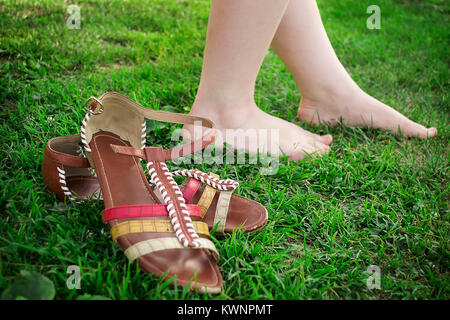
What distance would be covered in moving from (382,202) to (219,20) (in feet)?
2.97

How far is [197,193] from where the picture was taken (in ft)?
3.72

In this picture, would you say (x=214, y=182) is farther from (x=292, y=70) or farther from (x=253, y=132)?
(x=292, y=70)

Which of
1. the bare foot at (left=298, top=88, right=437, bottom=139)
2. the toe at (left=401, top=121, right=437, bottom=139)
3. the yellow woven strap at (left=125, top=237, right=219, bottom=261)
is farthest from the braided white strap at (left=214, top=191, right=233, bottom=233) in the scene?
the toe at (left=401, top=121, right=437, bottom=139)

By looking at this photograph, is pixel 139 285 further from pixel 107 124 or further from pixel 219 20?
pixel 219 20

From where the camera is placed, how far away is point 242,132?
154 cm

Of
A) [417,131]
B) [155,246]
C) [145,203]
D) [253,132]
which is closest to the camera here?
[155,246]

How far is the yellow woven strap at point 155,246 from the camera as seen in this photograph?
33.4 inches

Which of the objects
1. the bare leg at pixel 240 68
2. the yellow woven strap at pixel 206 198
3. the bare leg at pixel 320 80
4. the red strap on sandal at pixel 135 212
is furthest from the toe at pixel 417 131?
the red strap on sandal at pixel 135 212

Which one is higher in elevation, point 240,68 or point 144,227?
point 240,68

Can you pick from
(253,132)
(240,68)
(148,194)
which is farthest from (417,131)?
(148,194)

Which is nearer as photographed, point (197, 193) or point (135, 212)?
point (135, 212)

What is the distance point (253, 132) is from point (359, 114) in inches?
25.0

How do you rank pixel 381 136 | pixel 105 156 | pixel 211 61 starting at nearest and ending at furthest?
1. pixel 105 156
2. pixel 211 61
3. pixel 381 136

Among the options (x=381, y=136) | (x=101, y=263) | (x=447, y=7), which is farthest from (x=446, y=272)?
(x=447, y=7)
